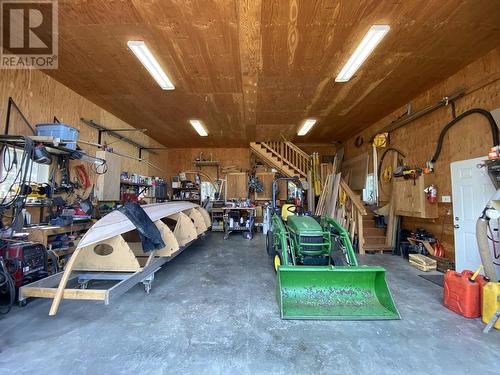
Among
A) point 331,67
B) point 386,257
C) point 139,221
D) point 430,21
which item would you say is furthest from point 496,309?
point 139,221

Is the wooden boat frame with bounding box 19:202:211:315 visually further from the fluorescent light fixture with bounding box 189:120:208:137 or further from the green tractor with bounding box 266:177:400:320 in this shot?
the fluorescent light fixture with bounding box 189:120:208:137

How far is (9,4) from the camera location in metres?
2.66

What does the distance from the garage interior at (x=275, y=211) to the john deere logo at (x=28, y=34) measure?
2 cm

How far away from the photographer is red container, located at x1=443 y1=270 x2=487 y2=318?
2.61 meters

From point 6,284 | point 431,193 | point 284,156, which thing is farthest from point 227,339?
point 284,156

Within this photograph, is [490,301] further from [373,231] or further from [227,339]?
[373,231]

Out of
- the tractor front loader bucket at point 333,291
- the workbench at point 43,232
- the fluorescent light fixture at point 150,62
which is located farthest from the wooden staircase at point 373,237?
the workbench at point 43,232

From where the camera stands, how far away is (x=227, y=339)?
2186mm

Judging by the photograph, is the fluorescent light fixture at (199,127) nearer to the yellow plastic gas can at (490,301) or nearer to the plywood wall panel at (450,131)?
the plywood wall panel at (450,131)

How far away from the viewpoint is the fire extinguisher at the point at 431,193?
438 centimetres

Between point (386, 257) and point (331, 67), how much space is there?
4106 mm

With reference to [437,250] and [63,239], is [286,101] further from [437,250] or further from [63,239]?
[63,239]

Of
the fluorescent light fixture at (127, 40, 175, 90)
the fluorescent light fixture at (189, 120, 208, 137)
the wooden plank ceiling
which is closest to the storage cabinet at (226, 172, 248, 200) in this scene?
the fluorescent light fixture at (189, 120, 208, 137)

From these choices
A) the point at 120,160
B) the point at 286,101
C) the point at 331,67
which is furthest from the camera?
the point at 120,160
